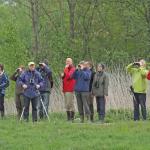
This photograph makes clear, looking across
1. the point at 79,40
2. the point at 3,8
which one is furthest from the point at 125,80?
the point at 3,8

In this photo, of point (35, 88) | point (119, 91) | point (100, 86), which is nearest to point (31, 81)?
point (35, 88)

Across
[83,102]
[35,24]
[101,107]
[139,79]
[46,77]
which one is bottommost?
[101,107]

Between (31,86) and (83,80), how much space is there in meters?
1.57

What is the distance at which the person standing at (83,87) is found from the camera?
1680 cm

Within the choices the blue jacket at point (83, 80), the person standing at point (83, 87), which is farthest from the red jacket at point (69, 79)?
the blue jacket at point (83, 80)

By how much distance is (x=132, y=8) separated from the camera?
3425 cm

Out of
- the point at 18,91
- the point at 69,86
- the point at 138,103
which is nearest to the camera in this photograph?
the point at 138,103

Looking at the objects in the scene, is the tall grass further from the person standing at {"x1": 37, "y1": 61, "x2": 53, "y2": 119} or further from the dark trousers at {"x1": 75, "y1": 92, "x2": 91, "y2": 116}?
the person standing at {"x1": 37, "y1": 61, "x2": 53, "y2": 119}

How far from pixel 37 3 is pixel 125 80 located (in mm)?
14728

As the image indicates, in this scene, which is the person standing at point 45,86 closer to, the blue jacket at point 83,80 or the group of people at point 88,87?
the group of people at point 88,87

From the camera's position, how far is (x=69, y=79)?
1734 centimetres

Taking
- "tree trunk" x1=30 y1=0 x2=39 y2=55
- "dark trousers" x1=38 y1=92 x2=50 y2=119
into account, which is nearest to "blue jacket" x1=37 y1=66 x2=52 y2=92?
"dark trousers" x1=38 y1=92 x2=50 y2=119

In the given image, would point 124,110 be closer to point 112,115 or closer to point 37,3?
point 112,115

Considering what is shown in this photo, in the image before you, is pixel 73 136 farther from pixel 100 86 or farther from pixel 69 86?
pixel 69 86
